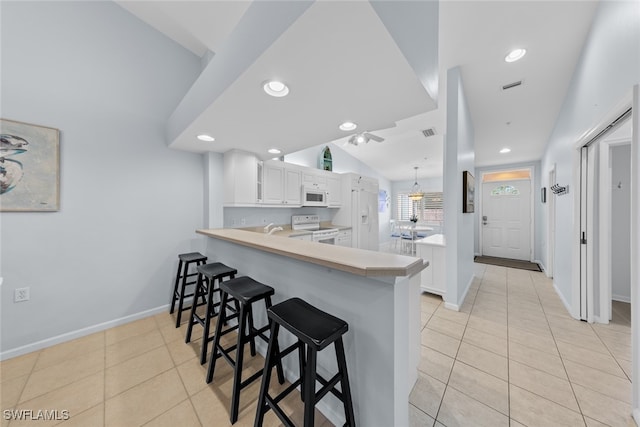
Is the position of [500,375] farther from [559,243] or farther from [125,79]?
[125,79]

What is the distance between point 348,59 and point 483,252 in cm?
674

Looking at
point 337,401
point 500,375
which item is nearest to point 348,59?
point 337,401

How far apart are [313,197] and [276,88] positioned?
270 cm

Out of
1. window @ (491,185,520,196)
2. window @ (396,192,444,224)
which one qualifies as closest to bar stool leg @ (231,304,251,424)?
window @ (491,185,520,196)

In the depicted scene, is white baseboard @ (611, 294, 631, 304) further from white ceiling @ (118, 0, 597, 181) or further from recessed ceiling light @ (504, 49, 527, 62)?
recessed ceiling light @ (504, 49, 527, 62)

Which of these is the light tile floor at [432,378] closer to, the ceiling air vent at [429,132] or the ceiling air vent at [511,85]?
the ceiling air vent at [511,85]

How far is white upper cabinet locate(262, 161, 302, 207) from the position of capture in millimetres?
3285

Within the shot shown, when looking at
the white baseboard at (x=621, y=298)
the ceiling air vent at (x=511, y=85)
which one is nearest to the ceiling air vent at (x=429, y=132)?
the ceiling air vent at (x=511, y=85)

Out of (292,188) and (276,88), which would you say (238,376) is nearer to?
(276,88)

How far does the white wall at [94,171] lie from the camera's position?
1.83 meters

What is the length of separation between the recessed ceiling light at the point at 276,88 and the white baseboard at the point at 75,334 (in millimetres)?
2780

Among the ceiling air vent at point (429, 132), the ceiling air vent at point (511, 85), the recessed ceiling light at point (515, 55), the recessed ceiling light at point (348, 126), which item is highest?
the recessed ceiling light at point (515, 55)

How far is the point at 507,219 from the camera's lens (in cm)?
555

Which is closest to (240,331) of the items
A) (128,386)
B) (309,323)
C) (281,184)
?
(309,323)
